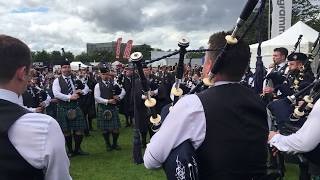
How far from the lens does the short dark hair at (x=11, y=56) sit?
195 cm

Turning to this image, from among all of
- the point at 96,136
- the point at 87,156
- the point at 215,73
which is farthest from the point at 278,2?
the point at 215,73

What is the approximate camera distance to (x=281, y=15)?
14.7m

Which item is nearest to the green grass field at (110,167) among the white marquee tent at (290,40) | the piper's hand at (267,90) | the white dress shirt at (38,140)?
the piper's hand at (267,90)

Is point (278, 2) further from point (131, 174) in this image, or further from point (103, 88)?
point (131, 174)

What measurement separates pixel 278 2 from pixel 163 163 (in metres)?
13.5

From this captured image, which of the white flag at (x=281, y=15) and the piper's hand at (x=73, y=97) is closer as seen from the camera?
the piper's hand at (x=73, y=97)

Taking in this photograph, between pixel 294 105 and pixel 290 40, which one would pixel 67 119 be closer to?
pixel 294 105

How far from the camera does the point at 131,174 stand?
7281 mm

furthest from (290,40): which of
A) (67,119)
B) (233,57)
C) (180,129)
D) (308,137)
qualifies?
(180,129)

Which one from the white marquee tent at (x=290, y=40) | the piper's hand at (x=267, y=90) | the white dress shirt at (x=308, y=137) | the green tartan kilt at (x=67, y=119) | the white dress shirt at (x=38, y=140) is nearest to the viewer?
the white dress shirt at (x=38, y=140)

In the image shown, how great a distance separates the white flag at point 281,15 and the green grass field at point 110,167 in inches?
296

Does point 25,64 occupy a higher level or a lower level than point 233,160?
higher

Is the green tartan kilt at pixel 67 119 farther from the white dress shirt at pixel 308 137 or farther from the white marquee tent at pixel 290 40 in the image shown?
the white marquee tent at pixel 290 40

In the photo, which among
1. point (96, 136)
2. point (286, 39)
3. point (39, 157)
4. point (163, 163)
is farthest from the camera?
point (286, 39)
